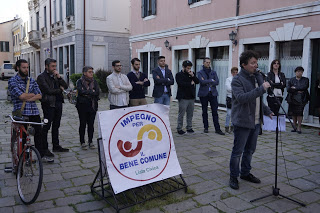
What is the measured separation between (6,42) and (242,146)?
174 feet

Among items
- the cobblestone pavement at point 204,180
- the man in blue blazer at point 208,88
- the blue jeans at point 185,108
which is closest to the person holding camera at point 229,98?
the man in blue blazer at point 208,88

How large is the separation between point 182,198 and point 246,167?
3.79 ft

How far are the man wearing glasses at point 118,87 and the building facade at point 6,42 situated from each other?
160ft

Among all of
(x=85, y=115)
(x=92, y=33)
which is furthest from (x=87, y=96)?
(x=92, y=33)

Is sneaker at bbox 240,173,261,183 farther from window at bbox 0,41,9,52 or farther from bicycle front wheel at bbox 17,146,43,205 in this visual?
window at bbox 0,41,9,52

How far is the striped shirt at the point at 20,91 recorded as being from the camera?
4.62 metres

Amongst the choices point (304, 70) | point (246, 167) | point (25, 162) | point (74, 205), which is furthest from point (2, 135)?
point (304, 70)

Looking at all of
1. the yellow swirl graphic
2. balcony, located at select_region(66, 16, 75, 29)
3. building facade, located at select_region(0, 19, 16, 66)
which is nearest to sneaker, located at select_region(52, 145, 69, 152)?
the yellow swirl graphic

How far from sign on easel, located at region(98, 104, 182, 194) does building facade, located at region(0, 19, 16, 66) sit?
169 ft

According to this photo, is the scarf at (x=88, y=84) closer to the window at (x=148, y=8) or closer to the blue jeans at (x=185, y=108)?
the blue jeans at (x=185, y=108)

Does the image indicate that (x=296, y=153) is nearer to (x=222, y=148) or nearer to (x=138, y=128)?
(x=222, y=148)

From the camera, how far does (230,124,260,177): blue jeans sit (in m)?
4.09

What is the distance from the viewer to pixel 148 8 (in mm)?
15914

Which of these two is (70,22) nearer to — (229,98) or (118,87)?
(118,87)
